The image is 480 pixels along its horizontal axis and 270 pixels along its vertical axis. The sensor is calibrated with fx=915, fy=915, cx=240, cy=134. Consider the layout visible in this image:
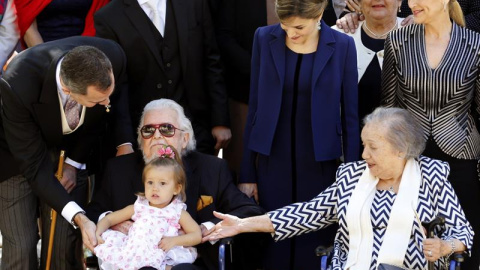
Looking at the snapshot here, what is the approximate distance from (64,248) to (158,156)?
81cm

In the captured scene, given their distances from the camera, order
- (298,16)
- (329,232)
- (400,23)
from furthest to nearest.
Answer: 1. (400,23)
2. (329,232)
3. (298,16)

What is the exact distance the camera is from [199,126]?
219 inches

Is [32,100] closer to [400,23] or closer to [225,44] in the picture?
[225,44]

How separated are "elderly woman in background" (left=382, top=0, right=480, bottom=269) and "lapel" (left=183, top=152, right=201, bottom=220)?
1174mm

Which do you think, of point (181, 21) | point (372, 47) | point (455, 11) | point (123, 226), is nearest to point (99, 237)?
point (123, 226)

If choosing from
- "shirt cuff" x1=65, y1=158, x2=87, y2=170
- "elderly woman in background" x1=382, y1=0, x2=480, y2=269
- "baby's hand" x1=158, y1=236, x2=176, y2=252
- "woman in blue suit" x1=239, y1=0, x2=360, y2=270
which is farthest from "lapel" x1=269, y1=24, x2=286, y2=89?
"shirt cuff" x1=65, y1=158, x2=87, y2=170

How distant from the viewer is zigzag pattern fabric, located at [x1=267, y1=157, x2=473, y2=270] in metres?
4.39

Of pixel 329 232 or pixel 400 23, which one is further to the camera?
pixel 400 23

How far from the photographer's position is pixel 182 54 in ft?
17.9

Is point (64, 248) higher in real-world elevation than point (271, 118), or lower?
lower

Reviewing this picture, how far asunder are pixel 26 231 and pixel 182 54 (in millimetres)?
1371

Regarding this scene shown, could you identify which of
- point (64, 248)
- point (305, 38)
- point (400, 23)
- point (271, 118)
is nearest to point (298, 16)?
point (305, 38)

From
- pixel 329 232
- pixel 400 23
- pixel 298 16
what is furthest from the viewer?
pixel 400 23

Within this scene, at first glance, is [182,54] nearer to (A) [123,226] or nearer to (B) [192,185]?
(B) [192,185]
